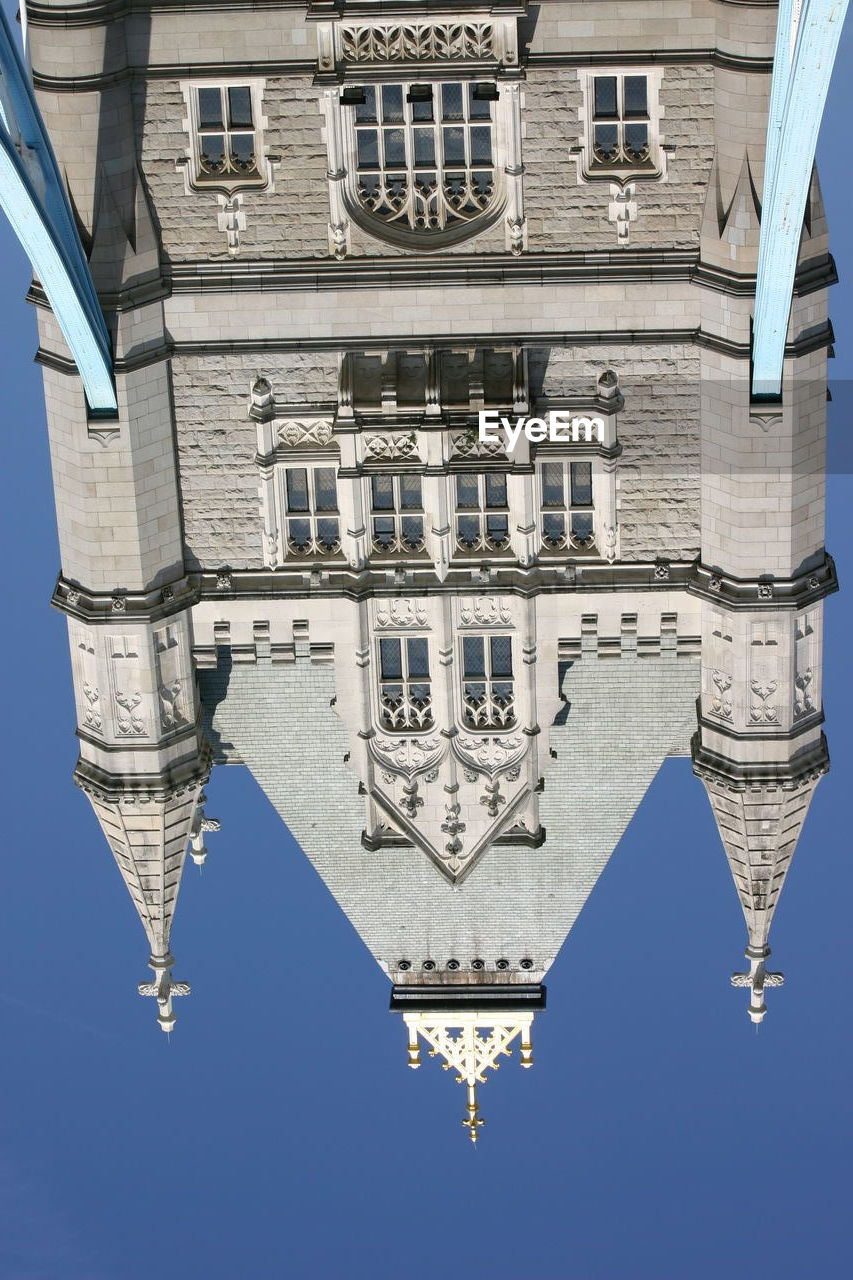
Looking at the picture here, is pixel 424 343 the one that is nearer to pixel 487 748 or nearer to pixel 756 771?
pixel 487 748

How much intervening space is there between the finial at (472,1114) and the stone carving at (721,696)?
18.0 feet

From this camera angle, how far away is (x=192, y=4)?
59.6m

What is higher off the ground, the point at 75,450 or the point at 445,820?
the point at 75,450

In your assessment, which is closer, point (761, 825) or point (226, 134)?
point (226, 134)

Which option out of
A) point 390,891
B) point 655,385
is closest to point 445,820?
point 390,891

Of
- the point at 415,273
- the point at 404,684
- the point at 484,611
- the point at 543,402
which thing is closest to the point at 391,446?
the point at 543,402

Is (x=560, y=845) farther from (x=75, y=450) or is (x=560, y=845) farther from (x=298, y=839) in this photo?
(x=75, y=450)

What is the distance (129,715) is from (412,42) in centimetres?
849

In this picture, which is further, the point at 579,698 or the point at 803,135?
the point at 579,698

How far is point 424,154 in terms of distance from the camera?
60.1 metres

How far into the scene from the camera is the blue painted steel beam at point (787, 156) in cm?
5572

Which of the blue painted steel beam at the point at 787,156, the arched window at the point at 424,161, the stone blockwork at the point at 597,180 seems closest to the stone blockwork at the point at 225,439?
the arched window at the point at 424,161

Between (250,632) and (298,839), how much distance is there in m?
2.57

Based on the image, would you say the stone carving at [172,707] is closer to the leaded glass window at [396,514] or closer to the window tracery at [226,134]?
the leaded glass window at [396,514]
